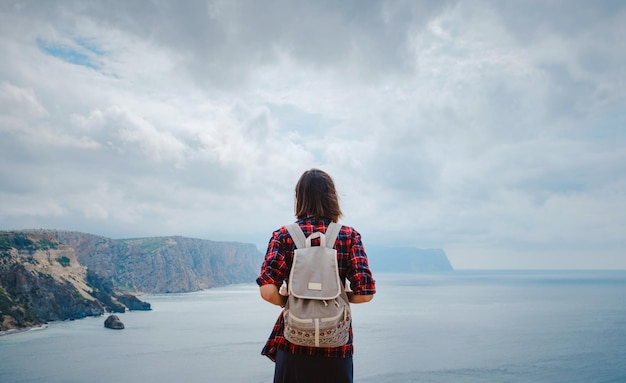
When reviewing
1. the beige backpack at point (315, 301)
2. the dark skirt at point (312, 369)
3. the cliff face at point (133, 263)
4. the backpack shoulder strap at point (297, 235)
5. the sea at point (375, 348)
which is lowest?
the sea at point (375, 348)

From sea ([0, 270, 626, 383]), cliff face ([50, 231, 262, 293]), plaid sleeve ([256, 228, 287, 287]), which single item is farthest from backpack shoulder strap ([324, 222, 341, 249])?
cliff face ([50, 231, 262, 293])

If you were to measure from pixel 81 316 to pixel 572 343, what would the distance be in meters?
86.9

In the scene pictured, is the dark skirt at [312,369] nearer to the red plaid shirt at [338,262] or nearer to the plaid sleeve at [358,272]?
the red plaid shirt at [338,262]

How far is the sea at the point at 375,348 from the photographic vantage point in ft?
170

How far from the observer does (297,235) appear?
3.05m

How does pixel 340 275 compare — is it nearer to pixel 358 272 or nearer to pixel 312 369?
pixel 358 272

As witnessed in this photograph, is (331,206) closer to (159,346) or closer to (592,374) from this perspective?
(592,374)

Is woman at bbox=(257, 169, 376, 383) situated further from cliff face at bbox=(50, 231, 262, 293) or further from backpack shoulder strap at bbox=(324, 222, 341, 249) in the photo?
cliff face at bbox=(50, 231, 262, 293)

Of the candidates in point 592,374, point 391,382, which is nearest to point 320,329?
point 391,382

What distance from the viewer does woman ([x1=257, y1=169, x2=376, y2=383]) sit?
9.82 feet

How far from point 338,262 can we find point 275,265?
1.29 ft

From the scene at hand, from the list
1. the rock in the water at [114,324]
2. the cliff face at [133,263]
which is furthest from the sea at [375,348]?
the cliff face at [133,263]

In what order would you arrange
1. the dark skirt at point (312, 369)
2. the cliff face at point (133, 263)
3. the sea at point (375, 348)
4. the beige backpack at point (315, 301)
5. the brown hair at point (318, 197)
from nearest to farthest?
the beige backpack at point (315, 301) → the dark skirt at point (312, 369) → the brown hair at point (318, 197) → the sea at point (375, 348) → the cliff face at point (133, 263)

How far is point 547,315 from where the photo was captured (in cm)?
9806
